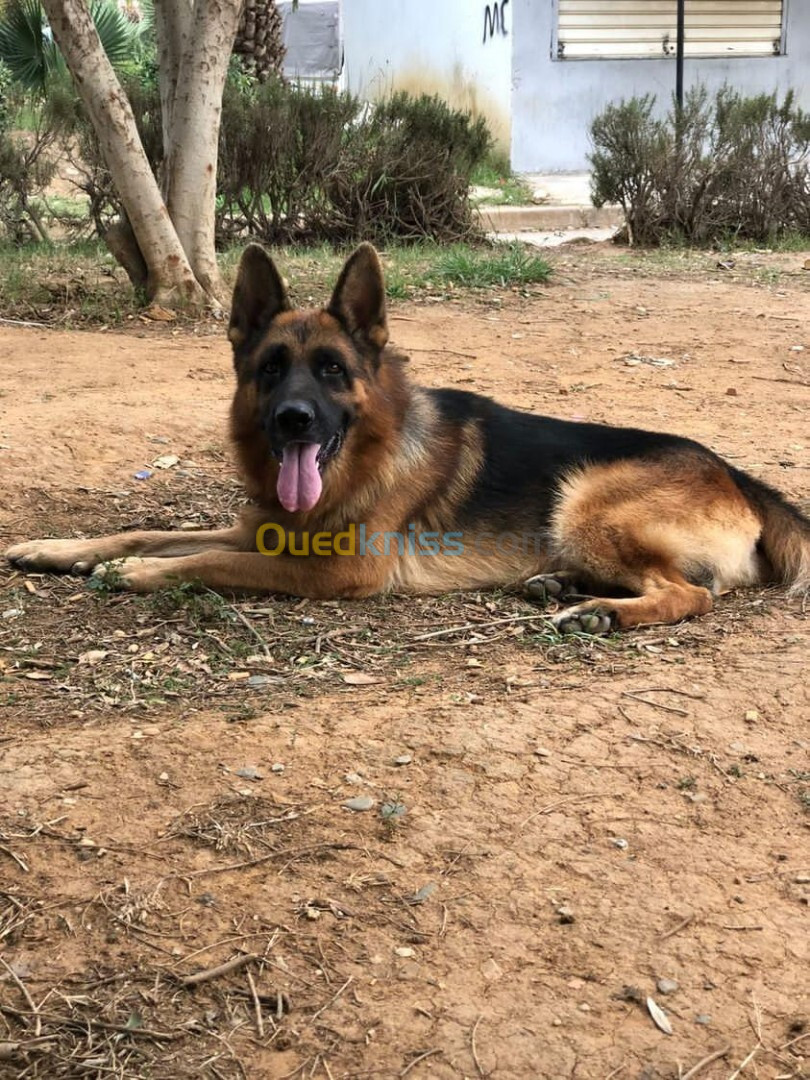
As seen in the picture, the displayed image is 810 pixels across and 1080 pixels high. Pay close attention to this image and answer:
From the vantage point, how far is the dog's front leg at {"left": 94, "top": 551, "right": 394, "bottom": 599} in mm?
4754

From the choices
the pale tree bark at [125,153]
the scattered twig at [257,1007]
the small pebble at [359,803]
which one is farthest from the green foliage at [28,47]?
the scattered twig at [257,1007]

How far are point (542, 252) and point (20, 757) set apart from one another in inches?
434

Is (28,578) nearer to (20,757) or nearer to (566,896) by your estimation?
(20,757)

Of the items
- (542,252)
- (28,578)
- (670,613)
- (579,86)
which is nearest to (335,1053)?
(670,613)

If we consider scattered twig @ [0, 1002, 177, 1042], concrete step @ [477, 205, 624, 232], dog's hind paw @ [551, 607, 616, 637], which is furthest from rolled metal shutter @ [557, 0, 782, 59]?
scattered twig @ [0, 1002, 177, 1042]

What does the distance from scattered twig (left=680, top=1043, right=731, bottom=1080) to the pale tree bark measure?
7.94 metres

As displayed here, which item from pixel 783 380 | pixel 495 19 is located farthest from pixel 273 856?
pixel 495 19

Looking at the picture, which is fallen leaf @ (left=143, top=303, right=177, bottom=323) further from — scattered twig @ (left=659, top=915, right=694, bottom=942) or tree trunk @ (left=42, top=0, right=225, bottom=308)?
scattered twig @ (left=659, top=915, right=694, bottom=942)

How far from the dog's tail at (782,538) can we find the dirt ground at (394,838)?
0.17 meters

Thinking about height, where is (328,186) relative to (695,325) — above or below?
above

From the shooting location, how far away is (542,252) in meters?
13.3

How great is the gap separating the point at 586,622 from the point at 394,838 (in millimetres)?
1725

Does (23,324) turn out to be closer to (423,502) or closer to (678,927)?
(423,502)

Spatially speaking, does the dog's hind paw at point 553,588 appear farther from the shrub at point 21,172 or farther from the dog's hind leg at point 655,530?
the shrub at point 21,172
